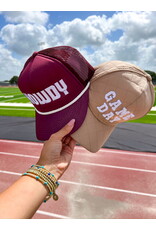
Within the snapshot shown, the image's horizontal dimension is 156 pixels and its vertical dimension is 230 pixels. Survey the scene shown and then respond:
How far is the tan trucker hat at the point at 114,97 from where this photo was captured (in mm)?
1249

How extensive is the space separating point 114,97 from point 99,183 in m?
3.37

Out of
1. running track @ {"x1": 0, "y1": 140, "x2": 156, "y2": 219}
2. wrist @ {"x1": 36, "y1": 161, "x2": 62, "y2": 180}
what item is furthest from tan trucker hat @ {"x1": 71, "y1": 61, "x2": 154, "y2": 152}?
running track @ {"x1": 0, "y1": 140, "x2": 156, "y2": 219}

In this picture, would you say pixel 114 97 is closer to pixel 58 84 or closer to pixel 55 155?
pixel 58 84

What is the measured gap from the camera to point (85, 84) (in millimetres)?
1311

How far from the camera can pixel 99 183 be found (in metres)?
4.19

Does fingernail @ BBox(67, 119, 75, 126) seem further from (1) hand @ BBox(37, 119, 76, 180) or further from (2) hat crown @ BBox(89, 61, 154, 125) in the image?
(2) hat crown @ BBox(89, 61, 154, 125)

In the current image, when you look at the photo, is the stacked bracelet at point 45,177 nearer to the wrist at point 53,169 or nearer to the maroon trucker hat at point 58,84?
the wrist at point 53,169

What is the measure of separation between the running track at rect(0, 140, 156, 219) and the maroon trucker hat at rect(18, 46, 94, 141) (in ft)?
8.51

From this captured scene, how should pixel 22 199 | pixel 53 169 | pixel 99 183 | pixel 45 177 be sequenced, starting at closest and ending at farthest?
1. pixel 22 199
2. pixel 45 177
3. pixel 53 169
4. pixel 99 183

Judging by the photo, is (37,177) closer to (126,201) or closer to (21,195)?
(21,195)

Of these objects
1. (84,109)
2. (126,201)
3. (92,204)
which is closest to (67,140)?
(84,109)

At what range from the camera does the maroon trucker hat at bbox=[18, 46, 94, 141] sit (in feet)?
4.03

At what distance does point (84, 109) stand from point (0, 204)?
2.51 feet

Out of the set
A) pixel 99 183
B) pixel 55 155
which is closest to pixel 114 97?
pixel 55 155
